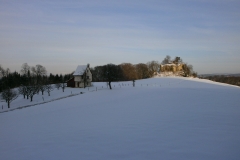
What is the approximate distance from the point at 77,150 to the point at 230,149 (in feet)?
23.5

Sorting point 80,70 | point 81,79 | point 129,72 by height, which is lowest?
point 81,79

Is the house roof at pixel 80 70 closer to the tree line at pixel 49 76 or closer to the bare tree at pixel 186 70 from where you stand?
the tree line at pixel 49 76

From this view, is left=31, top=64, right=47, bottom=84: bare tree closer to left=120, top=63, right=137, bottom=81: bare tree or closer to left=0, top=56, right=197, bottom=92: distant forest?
left=0, top=56, right=197, bottom=92: distant forest

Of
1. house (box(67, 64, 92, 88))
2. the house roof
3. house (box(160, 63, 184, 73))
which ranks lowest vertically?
house (box(67, 64, 92, 88))

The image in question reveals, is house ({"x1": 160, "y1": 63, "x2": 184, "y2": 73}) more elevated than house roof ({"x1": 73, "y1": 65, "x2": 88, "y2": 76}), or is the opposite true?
house ({"x1": 160, "y1": 63, "x2": 184, "y2": 73})

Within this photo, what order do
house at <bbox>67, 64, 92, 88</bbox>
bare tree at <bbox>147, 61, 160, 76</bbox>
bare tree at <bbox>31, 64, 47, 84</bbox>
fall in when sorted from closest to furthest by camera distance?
1. house at <bbox>67, 64, 92, 88</bbox>
2. bare tree at <bbox>31, 64, 47, 84</bbox>
3. bare tree at <bbox>147, 61, 160, 76</bbox>

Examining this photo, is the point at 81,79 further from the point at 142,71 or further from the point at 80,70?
the point at 142,71

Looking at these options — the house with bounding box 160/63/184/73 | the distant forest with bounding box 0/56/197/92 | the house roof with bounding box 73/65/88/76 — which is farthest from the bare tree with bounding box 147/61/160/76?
the house roof with bounding box 73/65/88/76

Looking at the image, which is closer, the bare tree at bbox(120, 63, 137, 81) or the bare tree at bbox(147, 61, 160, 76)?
the bare tree at bbox(120, 63, 137, 81)

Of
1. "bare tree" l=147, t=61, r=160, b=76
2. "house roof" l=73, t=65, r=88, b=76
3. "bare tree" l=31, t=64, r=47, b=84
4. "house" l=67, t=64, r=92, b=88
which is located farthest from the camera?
"bare tree" l=147, t=61, r=160, b=76

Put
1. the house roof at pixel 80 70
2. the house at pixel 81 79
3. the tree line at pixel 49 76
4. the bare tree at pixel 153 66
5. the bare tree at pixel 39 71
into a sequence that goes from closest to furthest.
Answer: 1. the tree line at pixel 49 76
2. the house at pixel 81 79
3. the house roof at pixel 80 70
4. the bare tree at pixel 39 71
5. the bare tree at pixel 153 66

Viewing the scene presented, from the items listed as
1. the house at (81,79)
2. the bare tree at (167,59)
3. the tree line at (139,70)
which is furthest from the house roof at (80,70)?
the bare tree at (167,59)

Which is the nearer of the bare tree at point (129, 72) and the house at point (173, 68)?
the bare tree at point (129, 72)

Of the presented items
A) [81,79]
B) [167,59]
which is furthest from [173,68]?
[81,79]
